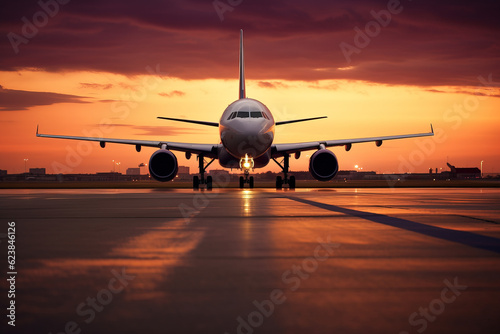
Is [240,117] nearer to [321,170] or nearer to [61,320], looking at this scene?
[321,170]

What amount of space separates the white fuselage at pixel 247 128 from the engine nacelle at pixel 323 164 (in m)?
3.58

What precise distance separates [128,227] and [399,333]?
23.3 ft

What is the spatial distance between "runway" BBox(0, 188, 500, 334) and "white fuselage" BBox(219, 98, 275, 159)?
52.8ft

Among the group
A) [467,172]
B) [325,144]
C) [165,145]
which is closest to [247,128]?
[165,145]

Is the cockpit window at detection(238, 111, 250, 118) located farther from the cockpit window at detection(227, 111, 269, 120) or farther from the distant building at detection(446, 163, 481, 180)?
the distant building at detection(446, 163, 481, 180)

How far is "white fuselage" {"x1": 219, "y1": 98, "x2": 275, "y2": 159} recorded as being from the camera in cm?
2558

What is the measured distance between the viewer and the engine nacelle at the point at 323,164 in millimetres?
29438

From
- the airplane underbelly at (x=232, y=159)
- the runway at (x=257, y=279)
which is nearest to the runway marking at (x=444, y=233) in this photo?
the runway at (x=257, y=279)

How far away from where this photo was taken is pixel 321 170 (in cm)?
2967

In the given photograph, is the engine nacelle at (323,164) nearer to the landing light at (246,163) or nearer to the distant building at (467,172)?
the landing light at (246,163)

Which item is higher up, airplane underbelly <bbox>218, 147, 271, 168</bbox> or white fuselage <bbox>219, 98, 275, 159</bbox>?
white fuselage <bbox>219, 98, 275, 159</bbox>

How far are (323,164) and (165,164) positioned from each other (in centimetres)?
884

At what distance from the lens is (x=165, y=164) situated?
2925 centimetres

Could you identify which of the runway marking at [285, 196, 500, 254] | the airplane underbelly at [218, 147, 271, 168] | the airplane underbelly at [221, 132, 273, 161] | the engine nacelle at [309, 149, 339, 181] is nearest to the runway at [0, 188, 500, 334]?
the runway marking at [285, 196, 500, 254]
